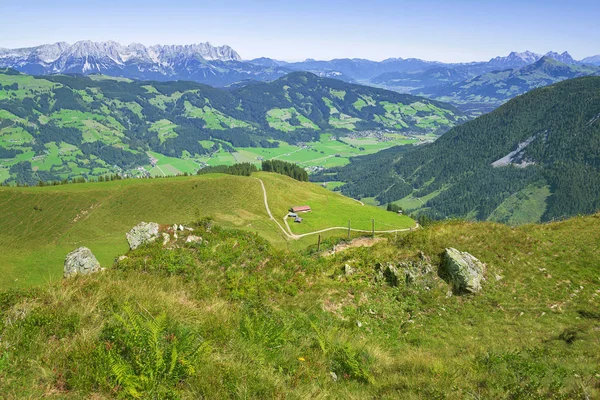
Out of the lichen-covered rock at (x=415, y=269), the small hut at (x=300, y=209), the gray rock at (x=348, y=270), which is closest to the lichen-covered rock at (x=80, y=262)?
the gray rock at (x=348, y=270)

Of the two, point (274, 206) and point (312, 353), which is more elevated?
point (312, 353)

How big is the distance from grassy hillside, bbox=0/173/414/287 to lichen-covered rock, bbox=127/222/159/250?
6188 centimetres

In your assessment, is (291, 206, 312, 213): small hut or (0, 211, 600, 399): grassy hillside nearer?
(0, 211, 600, 399): grassy hillside

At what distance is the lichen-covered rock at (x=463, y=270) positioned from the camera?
21.9m

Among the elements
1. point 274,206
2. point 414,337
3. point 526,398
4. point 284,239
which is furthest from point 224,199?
point 526,398

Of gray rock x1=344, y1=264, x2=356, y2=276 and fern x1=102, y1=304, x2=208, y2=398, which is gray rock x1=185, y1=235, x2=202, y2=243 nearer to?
gray rock x1=344, y1=264, x2=356, y2=276

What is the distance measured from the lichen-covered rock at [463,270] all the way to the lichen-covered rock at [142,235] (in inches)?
800

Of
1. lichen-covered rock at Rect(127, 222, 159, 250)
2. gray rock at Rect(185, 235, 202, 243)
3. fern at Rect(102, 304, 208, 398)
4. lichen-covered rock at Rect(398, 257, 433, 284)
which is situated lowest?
lichen-covered rock at Rect(398, 257, 433, 284)

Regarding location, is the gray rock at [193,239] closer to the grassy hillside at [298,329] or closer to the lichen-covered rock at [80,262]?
the grassy hillside at [298,329]

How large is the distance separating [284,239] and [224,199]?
128 ft

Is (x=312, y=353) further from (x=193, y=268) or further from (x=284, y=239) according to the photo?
(x=284, y=239)

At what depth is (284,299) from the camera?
60.0 feet

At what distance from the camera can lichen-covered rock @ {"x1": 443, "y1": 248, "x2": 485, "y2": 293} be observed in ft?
71.7

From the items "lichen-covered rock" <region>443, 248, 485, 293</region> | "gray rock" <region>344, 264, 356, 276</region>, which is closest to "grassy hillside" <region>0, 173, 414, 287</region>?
"gray rock" <region>344, 264, 356, 276</region>
